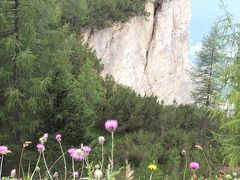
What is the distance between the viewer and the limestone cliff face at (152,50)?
140ft

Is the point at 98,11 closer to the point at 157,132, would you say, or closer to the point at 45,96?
the point at 157,132

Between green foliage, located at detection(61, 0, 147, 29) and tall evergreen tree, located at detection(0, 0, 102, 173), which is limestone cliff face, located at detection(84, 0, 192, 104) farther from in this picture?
tall evergreen tree, located at detection(0, 0, 102, 173)

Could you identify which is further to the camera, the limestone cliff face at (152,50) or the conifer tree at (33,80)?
the limestone cliff face at (152,50)

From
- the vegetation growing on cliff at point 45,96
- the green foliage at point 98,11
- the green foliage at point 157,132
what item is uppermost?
the green foliage at point 98,11

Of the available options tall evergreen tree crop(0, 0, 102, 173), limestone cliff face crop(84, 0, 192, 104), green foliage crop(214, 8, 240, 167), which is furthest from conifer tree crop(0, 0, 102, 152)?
limestone cliff face crop(84, 0, 192, 104)

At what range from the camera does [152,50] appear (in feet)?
157

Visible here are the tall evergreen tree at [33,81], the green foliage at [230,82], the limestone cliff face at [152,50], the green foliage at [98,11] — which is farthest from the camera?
the limestone cliff face at [152,50]

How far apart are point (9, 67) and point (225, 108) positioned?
683 cm

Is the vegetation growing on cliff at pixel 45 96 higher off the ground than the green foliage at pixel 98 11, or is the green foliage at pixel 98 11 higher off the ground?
the green foliage at pixel 98 11

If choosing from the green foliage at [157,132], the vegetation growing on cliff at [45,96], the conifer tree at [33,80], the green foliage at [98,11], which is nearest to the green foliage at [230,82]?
the vegetation growing on cliff at [45,96]

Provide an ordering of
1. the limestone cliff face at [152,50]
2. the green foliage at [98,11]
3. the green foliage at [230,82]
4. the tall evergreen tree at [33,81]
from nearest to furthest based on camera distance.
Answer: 1. the green foliage at [230,82]
2. the tall evergreen tree at [33,81]
3. the green foliage at [98,11]
4. the limestone cliff face at [152,50]

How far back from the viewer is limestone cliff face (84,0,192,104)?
42625 mm

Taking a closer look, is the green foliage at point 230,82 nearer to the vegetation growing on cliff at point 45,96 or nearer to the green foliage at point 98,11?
the vegetation growing on cliff at point 45,96

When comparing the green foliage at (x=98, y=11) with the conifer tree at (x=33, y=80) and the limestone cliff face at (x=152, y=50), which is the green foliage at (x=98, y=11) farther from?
the conifer tree at (x=33, y=80)
